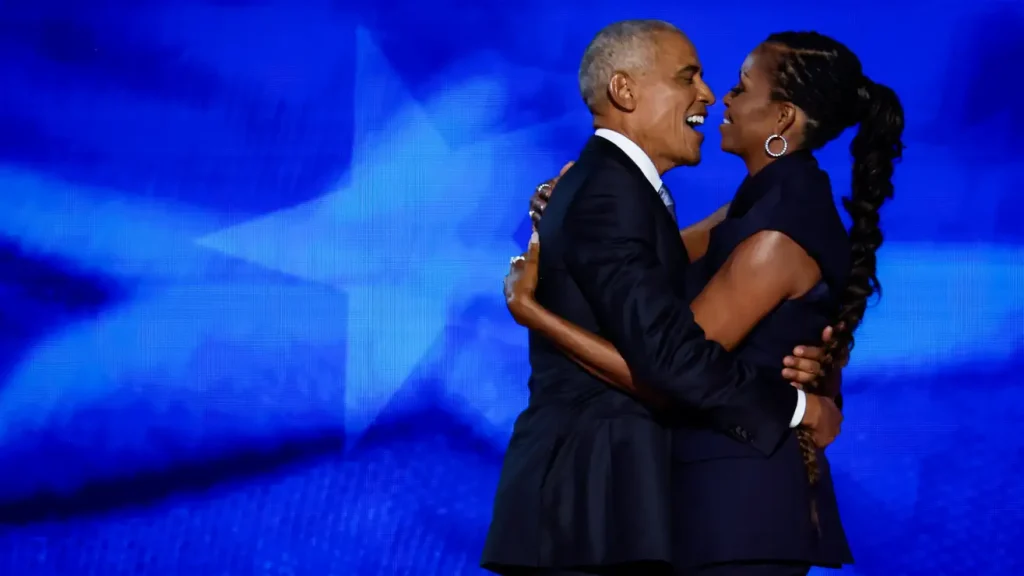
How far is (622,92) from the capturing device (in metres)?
2.48

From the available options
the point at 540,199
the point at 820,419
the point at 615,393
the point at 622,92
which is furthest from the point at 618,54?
the point at 820,419

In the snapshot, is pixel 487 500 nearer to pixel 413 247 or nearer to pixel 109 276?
pixel 413 247

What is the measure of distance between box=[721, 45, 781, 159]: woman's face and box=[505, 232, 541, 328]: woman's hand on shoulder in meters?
0.40

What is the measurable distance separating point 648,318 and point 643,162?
286mm

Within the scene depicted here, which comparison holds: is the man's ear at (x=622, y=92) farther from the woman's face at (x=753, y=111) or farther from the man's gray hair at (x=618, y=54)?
the woman's face at (x=753, y=111)

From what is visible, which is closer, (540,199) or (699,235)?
(540,199)

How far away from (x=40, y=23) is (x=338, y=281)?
1114mm

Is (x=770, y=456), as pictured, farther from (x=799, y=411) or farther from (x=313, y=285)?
(x=313, y=285)

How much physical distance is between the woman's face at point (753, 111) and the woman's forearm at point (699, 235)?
205mm

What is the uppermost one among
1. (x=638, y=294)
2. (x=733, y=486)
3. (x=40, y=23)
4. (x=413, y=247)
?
(x=40, y=23)

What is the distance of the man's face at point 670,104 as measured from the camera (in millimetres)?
2482

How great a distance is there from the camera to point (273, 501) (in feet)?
13.9

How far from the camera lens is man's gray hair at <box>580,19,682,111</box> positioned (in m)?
2.50

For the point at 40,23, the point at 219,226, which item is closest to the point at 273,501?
the point at 219,226
